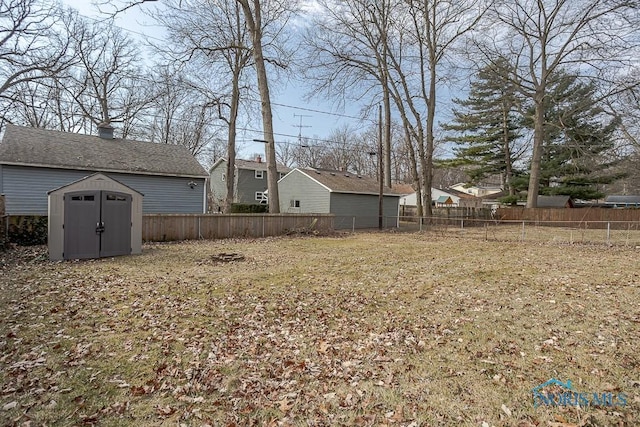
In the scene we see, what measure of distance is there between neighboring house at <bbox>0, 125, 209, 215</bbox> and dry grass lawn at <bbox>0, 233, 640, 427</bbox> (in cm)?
799

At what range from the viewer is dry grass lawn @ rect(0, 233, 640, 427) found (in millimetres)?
3066

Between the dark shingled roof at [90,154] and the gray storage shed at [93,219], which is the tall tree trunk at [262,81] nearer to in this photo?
the dark shingled roof at [90,154]

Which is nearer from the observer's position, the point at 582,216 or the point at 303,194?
the point at 303,194

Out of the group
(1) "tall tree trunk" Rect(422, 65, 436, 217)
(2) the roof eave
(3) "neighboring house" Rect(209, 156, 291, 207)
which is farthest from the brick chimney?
(1) "tall tree trunk" Rect(422, 65, 436, 217)

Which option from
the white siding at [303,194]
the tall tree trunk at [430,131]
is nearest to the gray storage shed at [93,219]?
the white siding at [303,194]

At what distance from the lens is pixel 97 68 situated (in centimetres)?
2391

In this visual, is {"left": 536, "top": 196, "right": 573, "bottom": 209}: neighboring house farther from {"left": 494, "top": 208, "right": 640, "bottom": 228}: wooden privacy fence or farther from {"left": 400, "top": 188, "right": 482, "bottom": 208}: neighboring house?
{"left": 400, "top": 188, "right": 482, "bottom": 208}: neighboring house

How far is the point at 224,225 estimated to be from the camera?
608 inches

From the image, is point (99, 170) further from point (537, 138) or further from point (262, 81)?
point (537, 138)

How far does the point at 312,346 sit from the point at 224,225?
1189 centimetres

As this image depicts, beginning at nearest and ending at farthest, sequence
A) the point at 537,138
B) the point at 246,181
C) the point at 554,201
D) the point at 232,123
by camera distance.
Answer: the point at 232,123, the point at 537,138, the point at 246,181, the point at 554,201

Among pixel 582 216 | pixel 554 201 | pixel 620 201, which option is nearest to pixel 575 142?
pixel 582 216

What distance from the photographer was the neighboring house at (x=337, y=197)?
2253 cm

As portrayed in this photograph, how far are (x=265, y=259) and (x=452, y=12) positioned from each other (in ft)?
70.8
